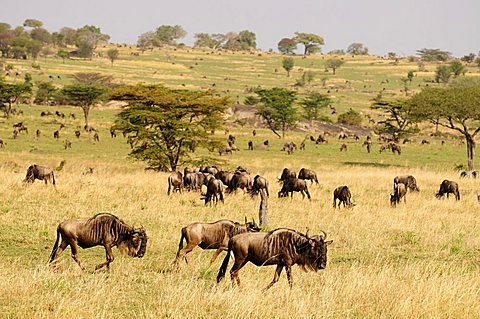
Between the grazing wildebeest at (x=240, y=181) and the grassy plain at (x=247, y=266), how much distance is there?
59 centimetres

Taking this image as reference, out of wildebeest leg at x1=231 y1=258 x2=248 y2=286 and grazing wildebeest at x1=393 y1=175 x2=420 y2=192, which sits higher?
wildebeest leg at x1=231 y1=258 x2=248 y2=286

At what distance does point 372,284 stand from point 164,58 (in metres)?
144

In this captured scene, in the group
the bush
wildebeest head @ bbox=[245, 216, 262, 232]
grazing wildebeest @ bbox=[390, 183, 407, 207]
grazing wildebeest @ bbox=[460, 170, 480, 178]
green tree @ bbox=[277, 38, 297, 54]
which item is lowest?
grazing wildebeest @ bbox=[460, 170, 480, 178]

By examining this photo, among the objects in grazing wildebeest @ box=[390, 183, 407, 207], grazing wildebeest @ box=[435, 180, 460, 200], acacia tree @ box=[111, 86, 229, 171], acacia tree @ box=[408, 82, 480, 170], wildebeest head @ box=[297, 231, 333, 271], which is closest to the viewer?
wildebeest head @ box=[297, 231, 333, 271]

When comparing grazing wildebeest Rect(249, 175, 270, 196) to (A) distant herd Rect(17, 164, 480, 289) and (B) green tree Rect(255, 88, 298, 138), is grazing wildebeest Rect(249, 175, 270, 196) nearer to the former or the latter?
(A) distant herd Rect(17, 164, 480, 289)

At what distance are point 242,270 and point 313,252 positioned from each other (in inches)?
86.3

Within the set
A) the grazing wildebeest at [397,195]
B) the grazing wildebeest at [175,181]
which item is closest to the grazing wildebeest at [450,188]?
the grazing wildebeest at [397,195]

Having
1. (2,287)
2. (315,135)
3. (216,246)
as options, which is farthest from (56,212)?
(315,135)

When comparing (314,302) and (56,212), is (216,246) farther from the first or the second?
(56,212)

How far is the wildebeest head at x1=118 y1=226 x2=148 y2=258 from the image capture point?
9.98 metres

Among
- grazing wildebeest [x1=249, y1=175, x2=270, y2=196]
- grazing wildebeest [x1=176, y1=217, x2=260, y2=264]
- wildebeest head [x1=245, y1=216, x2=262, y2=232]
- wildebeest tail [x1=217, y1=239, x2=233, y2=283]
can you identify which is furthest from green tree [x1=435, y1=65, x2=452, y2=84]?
wildebeest tail [x1=217, y1=239, x2=233, y2=283]

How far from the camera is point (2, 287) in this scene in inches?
312

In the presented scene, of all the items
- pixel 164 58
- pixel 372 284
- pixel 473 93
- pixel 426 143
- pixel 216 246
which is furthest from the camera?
pixel 164 58

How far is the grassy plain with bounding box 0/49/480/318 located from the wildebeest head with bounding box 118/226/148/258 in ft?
1.13
